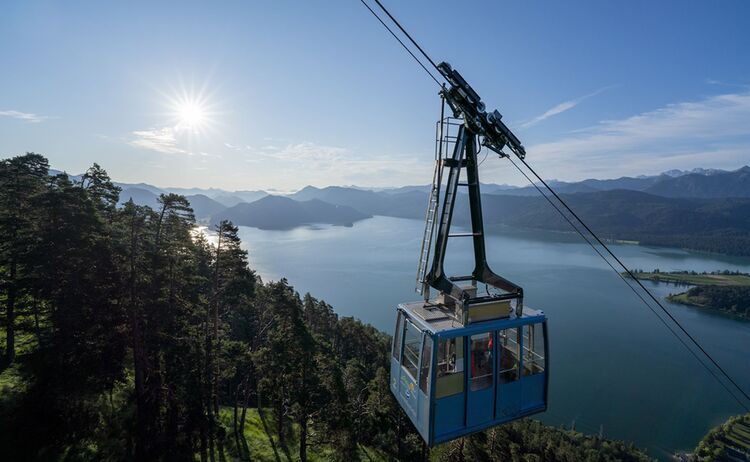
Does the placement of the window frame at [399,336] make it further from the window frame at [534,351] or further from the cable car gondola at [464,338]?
the window frame at [534,351]

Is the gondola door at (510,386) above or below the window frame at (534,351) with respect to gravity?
below

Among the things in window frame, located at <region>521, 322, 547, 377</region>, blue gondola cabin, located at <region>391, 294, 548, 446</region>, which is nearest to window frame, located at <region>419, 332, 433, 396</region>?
blue gondola cabin, located at <region>391, 294, 548, 446</region>

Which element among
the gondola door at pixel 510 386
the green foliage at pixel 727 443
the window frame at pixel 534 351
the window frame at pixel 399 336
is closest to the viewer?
the gondola door at pixel 510 386

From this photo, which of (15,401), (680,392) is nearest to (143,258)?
(15,401)

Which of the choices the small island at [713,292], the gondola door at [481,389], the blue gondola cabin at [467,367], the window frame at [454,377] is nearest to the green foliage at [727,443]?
the blue gondola cabin at [467,367]

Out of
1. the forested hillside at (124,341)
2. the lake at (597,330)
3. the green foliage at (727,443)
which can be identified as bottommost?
the green foliage at (727,443)

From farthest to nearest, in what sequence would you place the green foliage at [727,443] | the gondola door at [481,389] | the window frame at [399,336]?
the green foliage at [727,443], the window frame at [399,336], the gondola door at [481,389]

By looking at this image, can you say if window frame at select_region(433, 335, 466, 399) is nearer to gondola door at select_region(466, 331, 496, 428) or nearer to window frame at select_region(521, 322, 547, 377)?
gondola door at select_region(466, 331, 496, 428)
